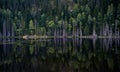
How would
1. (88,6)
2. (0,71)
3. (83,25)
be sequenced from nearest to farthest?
(0,71)
(83,25)
(88,6)

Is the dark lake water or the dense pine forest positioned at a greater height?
the dense pine forest

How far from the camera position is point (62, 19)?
156875 millimetres

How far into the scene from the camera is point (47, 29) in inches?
5891

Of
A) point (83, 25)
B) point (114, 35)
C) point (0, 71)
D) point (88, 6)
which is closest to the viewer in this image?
point (0, 71)

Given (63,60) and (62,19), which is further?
(62,19)

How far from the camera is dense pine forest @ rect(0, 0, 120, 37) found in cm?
14412

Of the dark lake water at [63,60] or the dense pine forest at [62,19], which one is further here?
the dense pine forest at [62,19]

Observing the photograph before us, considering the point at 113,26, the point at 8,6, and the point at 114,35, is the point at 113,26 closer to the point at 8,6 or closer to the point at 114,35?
the point at 114,35

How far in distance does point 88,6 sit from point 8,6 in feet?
129

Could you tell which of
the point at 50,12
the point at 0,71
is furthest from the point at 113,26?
the point at 0,71

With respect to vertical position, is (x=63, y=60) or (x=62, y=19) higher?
(x=62, y=19)

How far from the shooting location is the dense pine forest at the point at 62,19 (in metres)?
144

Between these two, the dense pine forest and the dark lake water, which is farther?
the dense pine forest

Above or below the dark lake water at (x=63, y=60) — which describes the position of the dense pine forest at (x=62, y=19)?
above
